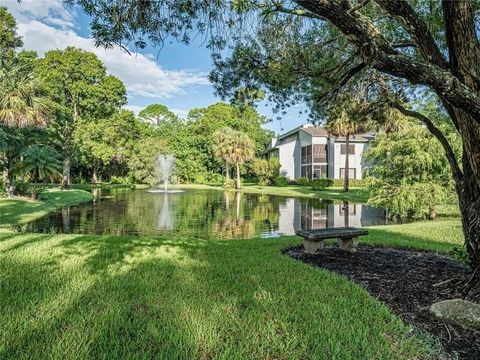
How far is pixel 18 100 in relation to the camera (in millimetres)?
18359

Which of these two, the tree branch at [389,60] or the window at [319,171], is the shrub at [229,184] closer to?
the window at [319,171]

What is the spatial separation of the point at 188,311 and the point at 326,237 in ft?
11.8

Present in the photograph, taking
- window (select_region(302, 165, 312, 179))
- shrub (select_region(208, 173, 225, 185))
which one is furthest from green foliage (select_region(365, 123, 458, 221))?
shrub (select_region(208, 173, 225, 185))

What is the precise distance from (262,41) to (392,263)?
15.9 ft

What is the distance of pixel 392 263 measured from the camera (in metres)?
5.91

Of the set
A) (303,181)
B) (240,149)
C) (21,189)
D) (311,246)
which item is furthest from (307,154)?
(311,246)

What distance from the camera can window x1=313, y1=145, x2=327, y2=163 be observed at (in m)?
41.2

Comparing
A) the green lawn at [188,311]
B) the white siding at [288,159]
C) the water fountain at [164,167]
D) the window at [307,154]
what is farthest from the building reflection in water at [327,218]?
the water fountain at [164,167]

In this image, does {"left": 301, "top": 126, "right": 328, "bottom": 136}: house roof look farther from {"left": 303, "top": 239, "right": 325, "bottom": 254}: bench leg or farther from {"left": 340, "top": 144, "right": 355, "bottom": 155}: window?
{"left": 303, "top": 239, "right": 325, "bottom": 254}: bench leg

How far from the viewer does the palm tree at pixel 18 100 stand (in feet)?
59.9

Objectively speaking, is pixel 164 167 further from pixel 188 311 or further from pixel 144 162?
pixel 188 311

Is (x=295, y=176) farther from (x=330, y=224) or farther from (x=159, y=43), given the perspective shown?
(x=159, y=43)

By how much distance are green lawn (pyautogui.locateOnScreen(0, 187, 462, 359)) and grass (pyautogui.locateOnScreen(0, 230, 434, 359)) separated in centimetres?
1

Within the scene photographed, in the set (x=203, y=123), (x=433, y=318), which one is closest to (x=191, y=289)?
(x=433, y=318)
